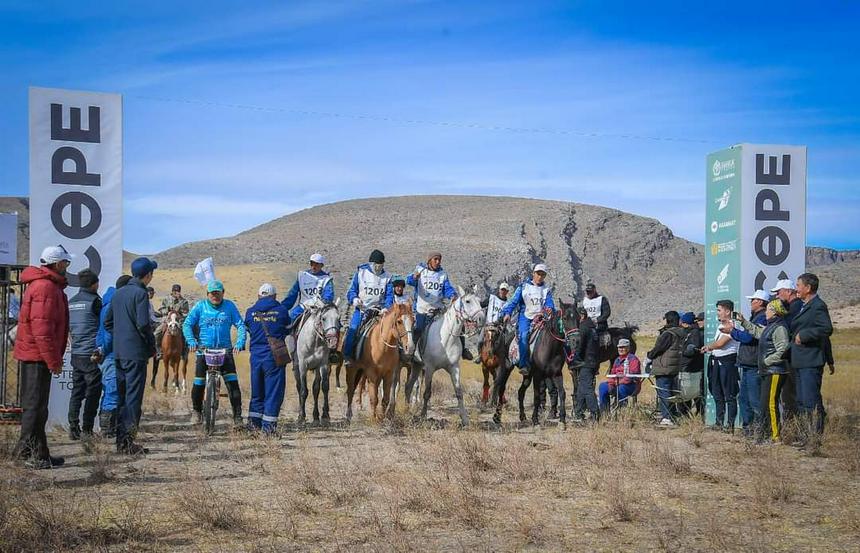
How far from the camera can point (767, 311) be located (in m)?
14.4

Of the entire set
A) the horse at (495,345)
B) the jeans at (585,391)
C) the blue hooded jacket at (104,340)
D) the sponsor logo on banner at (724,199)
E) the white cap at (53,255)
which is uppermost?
the sponsor logo on banner at (724,199)

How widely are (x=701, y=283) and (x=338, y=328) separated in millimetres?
102483

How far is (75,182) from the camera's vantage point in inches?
620

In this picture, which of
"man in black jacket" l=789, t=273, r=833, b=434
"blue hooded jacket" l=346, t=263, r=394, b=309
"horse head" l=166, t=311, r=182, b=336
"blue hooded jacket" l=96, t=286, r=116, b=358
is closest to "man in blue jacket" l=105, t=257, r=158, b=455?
"blue hooded jacket" l=96, t=286, r=116, b=358

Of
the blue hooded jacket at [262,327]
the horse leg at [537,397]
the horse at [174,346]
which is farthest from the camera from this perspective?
the horse at [174,346]

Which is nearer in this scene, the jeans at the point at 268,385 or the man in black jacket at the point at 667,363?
the jeans at the point at 268,385

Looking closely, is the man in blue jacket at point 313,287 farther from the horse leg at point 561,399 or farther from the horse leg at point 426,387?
the horse leg at point 561,399

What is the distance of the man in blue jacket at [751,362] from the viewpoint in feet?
49.7

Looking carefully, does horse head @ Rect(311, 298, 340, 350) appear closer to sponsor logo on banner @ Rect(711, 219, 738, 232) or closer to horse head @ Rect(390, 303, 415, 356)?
horse head @ Rect(390, 303, 415, 356)

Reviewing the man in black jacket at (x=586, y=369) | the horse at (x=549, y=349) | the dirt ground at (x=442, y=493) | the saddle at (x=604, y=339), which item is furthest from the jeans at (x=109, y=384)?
the saddle at (x=604, y=339)

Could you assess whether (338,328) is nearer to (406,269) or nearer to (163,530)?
(163,530)

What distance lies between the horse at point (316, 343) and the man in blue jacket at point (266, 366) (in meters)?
1.66

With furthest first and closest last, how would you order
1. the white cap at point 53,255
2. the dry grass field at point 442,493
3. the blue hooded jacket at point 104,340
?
the blue hooded jacket at point 104,340 < the white cap at point 53,255 < the dry grass field at point 442,493

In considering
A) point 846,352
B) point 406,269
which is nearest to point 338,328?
point 846,352
